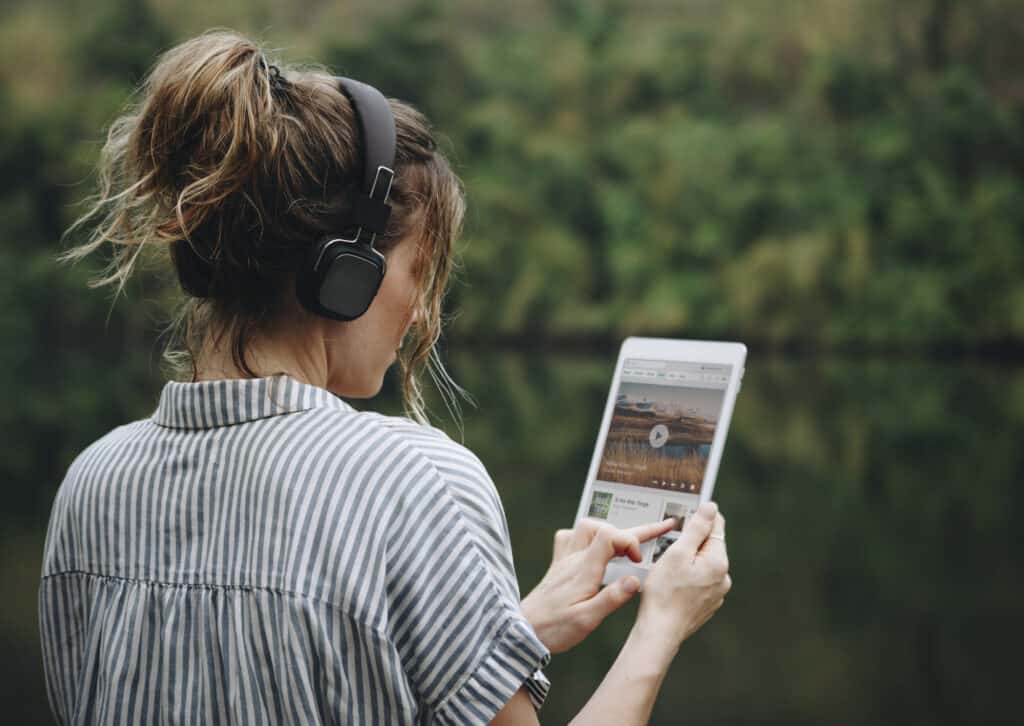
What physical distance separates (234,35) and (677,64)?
29.2 meters

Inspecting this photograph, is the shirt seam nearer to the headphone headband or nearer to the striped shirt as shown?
the striped shirt

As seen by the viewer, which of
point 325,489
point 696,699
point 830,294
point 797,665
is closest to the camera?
point 325,489

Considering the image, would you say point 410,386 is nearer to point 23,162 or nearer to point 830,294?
point 830,294

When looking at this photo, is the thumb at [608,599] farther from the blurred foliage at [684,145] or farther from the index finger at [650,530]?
the blurred foliage at [684,145]

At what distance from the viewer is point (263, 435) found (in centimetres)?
80

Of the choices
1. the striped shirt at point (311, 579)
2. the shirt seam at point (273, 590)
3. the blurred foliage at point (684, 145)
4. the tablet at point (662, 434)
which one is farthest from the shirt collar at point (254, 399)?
the blurred foliage at point (684, 145)

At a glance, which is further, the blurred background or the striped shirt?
the blurred background

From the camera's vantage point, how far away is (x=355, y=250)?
851 mm

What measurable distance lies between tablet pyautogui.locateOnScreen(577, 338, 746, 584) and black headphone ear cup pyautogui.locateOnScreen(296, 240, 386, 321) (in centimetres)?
37

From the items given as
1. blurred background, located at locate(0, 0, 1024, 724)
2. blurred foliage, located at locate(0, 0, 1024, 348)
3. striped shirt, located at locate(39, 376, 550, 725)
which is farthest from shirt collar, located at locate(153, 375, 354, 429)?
blurred foliage, located at locate(0, 0, 1024, 348)

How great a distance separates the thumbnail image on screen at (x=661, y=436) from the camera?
1159 millimetres

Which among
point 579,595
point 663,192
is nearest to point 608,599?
point 579,595

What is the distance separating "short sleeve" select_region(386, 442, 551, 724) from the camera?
75 centimetres

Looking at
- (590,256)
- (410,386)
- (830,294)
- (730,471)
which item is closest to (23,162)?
(590,256)
